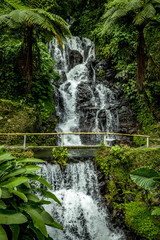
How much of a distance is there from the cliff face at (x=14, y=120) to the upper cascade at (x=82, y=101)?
274 centimetres

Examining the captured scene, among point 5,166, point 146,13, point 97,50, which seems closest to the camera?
point 5,166

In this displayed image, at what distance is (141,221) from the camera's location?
15.7ft

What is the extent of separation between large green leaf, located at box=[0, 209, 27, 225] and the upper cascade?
8478 millimetres

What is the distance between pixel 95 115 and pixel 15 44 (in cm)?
654

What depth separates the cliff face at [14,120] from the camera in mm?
7352

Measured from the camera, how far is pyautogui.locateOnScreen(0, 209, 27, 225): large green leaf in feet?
4.36

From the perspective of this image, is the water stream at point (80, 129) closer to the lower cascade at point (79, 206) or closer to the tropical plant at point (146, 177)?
the lower cascade at point (79, 206)

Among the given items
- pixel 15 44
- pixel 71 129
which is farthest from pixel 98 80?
pixel 15 44

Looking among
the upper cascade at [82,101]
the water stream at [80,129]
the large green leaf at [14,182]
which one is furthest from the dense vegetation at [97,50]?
the large green leaf at [14,182]

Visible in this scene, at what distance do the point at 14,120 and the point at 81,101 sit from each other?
5.63 m

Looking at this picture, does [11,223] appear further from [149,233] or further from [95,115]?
[95,115]

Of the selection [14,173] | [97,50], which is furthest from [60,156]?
[97,50]

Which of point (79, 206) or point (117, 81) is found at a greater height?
point (117, 81)

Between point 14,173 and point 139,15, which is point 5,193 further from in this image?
point 139,15
